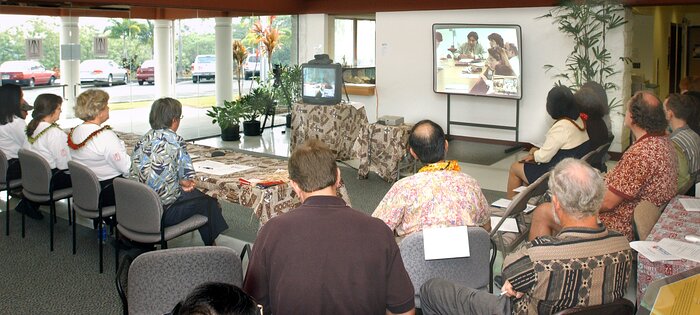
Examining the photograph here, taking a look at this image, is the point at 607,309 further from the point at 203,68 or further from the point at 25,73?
the point at 203,68

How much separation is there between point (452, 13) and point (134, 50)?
465 cm

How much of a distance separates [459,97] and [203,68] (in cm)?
394

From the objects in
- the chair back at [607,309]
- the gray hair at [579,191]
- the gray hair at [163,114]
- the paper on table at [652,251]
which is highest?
the gray hair at [163,114]

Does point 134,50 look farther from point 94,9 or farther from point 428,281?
point 428,281

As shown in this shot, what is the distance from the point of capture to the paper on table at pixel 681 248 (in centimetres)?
307

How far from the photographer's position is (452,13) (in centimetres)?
1066

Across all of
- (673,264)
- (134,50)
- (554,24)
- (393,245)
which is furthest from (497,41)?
(393,245)

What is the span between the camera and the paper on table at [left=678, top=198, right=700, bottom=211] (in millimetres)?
3874

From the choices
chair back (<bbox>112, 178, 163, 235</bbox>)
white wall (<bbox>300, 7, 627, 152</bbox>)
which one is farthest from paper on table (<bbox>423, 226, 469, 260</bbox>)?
white wall (<bbox>300, 7, 627, 152</bbox>)

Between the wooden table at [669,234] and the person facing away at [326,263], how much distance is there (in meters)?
1.00

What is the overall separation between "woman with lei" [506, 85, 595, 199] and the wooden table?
157 centimetres

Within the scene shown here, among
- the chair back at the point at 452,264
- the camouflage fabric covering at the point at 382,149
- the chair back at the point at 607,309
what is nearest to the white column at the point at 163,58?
the camouflage fabric covering at the point at 382,149

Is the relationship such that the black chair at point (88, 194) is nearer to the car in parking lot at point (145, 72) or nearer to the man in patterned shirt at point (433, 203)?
the man in patterned shirt at point (433, 203)

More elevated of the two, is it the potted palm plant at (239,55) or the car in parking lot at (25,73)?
the potted palm plant at (239,55)
